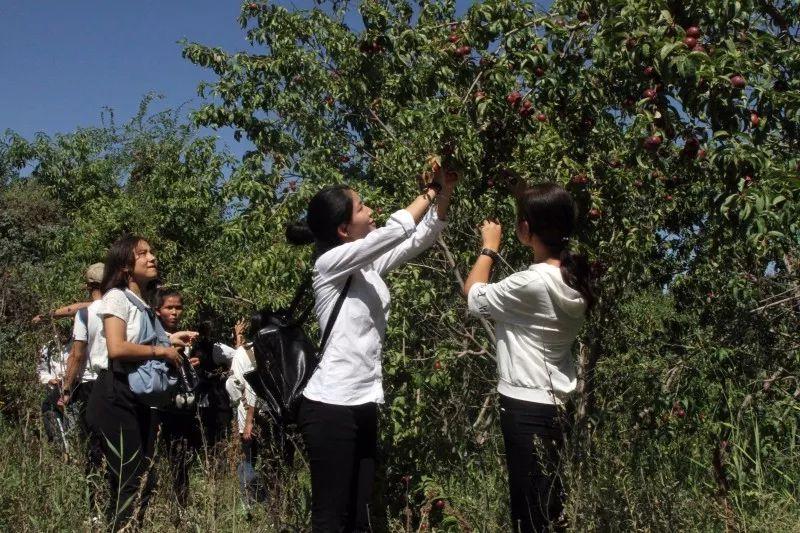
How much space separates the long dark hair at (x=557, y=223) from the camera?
2.71m

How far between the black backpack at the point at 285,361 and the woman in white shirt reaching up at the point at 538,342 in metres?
0.61

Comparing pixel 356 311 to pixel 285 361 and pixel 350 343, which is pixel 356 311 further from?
pixel 285 361

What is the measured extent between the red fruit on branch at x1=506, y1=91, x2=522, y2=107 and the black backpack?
3.22 ft

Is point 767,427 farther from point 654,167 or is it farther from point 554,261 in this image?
point 554,261

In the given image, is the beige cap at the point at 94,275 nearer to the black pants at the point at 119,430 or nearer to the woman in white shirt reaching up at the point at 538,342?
the black pants at the point at 119,430

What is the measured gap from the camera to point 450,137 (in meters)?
3.03

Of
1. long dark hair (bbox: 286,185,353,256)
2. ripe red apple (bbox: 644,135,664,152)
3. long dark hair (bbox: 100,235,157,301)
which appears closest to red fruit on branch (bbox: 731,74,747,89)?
ripe red apple (bbox: 644,135,664,152)

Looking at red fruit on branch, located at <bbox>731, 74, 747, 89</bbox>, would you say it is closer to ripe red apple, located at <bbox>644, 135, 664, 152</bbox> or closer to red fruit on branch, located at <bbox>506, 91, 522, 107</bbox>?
ripe red apple, located at <bbox>644, 135, 664, 152</bbox>

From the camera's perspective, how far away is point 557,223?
275cm

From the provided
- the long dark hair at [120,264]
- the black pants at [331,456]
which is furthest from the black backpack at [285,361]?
the long dark hair at [120,264]

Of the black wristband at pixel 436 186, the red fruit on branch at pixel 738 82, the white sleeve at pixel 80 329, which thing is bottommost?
the white sleeve at pixel 80 329

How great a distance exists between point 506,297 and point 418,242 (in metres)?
0.47

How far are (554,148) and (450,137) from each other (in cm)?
53

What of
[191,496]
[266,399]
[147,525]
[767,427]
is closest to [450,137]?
[266,399]
